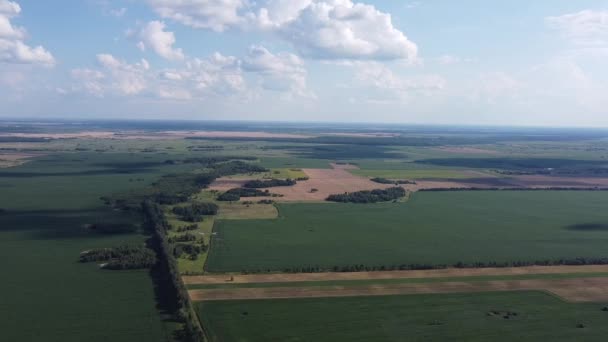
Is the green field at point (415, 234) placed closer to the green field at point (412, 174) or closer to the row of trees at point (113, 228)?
the row of trees at point (113, 228)

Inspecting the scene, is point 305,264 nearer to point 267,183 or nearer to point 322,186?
point 322,186

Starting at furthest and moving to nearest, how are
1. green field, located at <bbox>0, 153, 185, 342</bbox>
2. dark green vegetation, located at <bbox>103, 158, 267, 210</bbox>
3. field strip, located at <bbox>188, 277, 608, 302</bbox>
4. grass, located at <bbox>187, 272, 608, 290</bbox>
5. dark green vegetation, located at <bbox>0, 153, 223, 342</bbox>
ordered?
dark green vegetation, located at <bbox>103, 158, 267, 210</bbox> → grass, located at <bbox>187, 272, 608, 290</bbox> → field strip, located at <bbox>188, 277, 608, 302</bbox> → dark green vegetation, located at <bbox>0, 153, 223, 342</bbox> → green field, located at <bbox>0, 153, 185, 342</bbox>

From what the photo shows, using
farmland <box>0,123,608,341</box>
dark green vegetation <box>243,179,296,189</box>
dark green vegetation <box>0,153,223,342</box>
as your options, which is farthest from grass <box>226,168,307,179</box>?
dark green vegetation <box>0,153,223,342</box>

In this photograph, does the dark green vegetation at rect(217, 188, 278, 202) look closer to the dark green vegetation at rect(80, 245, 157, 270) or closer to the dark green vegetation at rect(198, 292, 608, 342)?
the dark green vegetation at rect(80, 245, 157, 270)

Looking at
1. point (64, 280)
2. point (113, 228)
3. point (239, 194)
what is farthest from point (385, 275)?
point (239, 194)

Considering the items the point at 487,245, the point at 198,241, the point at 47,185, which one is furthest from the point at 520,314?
the point at 47,185
